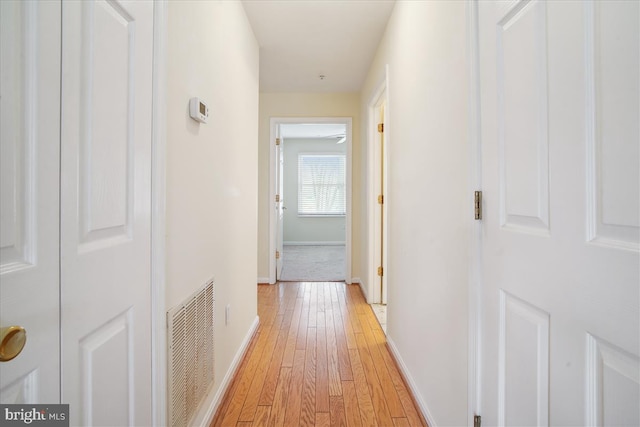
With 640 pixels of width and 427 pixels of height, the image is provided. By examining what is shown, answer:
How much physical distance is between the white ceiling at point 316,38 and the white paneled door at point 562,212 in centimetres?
178

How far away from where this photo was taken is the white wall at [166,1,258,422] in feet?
4.08

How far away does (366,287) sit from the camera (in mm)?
3736

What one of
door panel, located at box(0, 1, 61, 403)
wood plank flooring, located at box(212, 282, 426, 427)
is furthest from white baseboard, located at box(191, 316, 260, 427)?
door panel, located at box(0, 1, 61, 403)

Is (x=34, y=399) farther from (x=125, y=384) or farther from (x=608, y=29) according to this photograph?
(x=608, y=29)

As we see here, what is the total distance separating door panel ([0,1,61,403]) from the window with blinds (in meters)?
7.57

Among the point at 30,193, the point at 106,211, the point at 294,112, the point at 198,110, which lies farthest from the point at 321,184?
the point at 30,193

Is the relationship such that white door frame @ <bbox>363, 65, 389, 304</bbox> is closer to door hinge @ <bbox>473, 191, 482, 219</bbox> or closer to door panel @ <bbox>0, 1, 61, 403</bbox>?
door hinge @ <bbox>473, 191, 482, 219</bbox>

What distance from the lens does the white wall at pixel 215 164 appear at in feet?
4.08

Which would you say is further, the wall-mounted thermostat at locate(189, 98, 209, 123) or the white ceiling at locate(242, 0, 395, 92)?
the white ceiling at locate(242, 0, 395, 92)

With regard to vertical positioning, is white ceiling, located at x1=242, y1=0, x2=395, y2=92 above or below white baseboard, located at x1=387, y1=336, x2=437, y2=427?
above

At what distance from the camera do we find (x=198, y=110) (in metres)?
1.41

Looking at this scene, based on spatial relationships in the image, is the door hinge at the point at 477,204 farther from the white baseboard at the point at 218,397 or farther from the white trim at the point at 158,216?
the white baseboard at the point at 218,397

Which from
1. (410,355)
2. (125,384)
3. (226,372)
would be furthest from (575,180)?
(226,372)

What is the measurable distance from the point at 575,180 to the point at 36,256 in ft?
3.43
